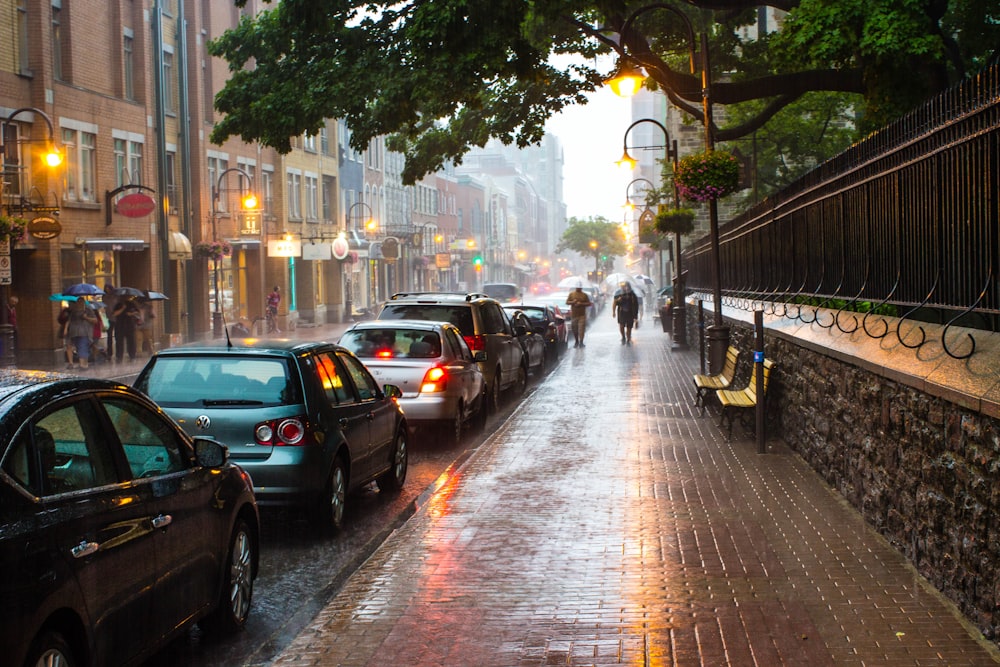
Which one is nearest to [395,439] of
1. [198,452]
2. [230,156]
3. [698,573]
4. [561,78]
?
[698,573]

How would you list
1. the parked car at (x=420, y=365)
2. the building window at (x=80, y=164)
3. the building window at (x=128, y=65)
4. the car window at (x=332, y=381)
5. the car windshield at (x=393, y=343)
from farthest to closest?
1. the building window at (x=128, y=65)
2. the building window at (x=80, y=164)
3. the car windshield at (x=393, y=343)
4. the parked car at (x=420, y=365)
5. the car window at (x=332, y=381)

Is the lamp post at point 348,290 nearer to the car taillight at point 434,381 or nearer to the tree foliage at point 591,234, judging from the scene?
the car taillight at point 434,381

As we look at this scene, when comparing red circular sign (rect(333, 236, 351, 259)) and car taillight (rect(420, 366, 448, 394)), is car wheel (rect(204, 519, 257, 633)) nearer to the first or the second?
car taillight (rect(420, 366, 448, 394))

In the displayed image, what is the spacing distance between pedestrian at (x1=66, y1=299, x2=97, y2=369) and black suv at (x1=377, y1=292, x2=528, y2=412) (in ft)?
43.4

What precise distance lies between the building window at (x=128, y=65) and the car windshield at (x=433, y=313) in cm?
2214

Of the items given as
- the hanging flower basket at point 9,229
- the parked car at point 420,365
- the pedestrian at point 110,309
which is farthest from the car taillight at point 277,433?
the pedestrian at point 110,309

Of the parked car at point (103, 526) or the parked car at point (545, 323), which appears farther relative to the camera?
the parked car at point (545, 323)

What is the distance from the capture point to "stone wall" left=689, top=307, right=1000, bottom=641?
6.03 meters

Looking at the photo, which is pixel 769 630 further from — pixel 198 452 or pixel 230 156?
pixel 230 156

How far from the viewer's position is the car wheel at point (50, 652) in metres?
4.28

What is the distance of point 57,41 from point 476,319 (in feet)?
66.6

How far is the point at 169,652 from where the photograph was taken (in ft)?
21.4

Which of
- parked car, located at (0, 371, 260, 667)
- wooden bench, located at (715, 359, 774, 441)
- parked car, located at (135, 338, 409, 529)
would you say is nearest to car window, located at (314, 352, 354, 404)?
parked car, located at (135, 338, 409, 529)

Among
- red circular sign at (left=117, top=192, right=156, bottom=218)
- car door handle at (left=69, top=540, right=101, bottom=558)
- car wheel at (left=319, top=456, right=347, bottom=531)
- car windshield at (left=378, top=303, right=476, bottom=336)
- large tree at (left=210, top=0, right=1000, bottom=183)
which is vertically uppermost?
large tree at (left=210, top=0, right=1000, bottom=183)
